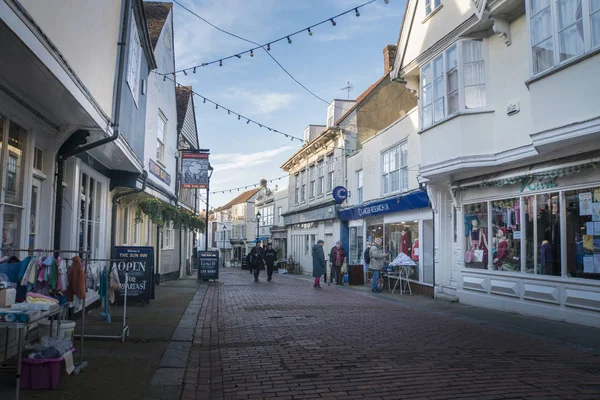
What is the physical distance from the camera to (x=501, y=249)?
11.7m

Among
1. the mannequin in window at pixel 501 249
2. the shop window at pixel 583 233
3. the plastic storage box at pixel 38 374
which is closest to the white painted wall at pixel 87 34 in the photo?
the plastic storage box at pixel 38 374

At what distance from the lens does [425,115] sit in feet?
44.3

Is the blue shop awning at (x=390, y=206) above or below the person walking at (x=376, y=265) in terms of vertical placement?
above

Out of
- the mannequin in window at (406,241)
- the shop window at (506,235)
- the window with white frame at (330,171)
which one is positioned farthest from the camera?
the window with white frame at (330,171)

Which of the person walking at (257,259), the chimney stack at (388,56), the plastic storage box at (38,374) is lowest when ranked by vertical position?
the plastic storage box at (38,374)

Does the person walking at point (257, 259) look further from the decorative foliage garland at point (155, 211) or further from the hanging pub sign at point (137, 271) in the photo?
the hanging pub sign at point (137, 271)

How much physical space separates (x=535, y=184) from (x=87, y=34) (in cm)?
880

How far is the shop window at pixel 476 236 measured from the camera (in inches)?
484

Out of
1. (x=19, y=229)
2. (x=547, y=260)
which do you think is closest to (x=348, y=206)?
(x=547, y=260)

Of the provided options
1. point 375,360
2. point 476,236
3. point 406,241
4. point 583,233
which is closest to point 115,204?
point 375,360

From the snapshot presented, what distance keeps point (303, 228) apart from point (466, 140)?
21.2 m

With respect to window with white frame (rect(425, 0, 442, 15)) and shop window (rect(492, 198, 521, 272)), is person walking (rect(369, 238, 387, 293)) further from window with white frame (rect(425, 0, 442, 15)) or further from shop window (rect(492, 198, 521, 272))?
window with white frame (rect(425, 0, 442, 15))

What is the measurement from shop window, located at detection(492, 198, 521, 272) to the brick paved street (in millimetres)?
2094

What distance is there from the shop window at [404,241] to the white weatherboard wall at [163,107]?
27.5 feet
